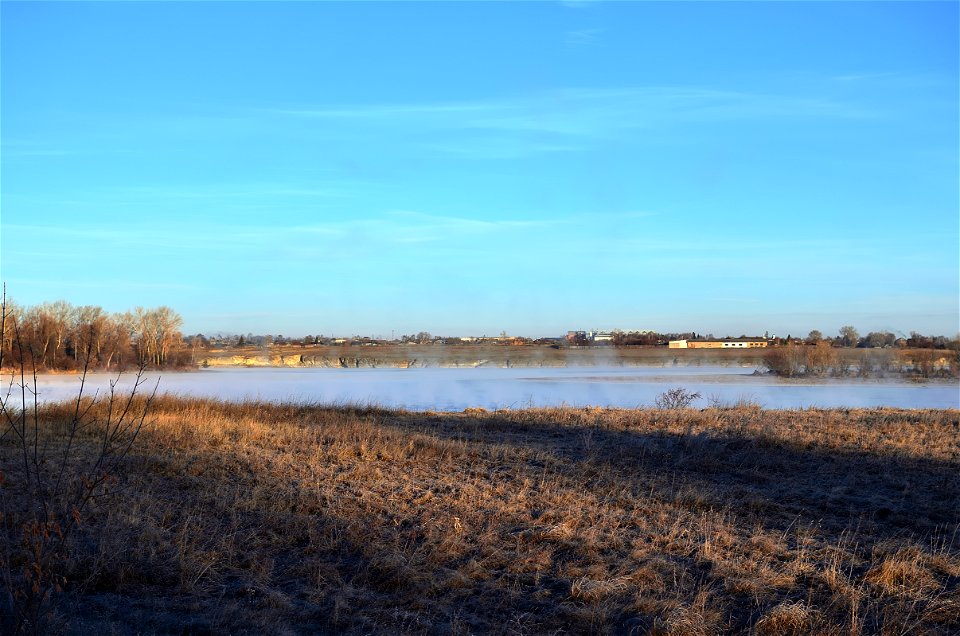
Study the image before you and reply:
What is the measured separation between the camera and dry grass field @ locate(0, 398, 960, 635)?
220 inches

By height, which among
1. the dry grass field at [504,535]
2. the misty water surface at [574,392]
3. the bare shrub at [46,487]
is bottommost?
the misty water surface at [574,392]

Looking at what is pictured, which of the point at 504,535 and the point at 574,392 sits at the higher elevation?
the point at 504,535

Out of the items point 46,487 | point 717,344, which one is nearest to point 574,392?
point 46,487

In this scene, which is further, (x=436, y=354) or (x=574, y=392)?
(x=436, y=354)

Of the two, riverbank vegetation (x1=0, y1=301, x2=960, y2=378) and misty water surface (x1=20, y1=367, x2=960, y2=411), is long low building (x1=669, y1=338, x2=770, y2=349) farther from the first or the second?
misty water surface (x1=20, y1=367, x2=960, y2=411)

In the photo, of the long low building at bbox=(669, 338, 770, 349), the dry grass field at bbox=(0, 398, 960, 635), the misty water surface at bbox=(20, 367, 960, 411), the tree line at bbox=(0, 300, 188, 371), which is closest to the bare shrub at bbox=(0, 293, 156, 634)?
the dry grass field at bbox=(0, 398, 960, 635)

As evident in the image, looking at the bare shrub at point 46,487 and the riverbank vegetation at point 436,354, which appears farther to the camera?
the riverbank vegetation at point 436,354

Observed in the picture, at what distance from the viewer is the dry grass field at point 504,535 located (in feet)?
18.4

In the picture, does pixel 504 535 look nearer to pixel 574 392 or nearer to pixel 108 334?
pixel 574 392

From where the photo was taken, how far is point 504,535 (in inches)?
297

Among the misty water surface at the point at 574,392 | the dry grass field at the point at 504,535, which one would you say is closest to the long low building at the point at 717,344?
the misty water surface at the point at 574,392

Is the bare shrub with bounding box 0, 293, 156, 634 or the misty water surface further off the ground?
the bare shrub with bounding box 0, 293, 156, 634

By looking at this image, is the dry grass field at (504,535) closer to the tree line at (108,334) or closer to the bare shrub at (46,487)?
the bare shrub at (46,487)

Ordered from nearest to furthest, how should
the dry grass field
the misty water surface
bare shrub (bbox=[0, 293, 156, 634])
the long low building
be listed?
bare shrub (bbox=[0, 293, 156, 634]) → the dry grass field → the misty water surface → the long low building
